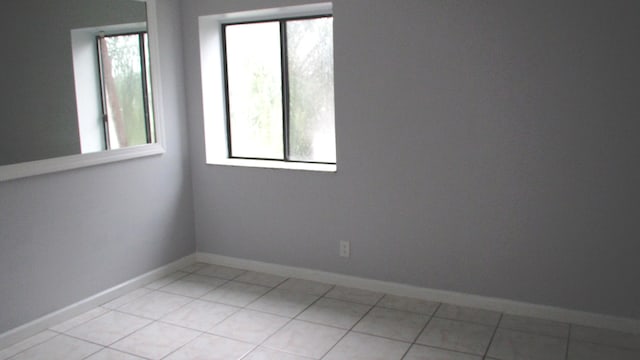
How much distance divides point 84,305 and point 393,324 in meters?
1.87

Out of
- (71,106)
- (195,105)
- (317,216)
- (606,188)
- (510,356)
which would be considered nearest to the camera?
(510,356)

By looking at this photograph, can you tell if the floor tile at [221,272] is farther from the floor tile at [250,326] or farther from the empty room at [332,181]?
the floor tile at [250,326]

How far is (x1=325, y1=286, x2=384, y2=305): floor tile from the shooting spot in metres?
3.30

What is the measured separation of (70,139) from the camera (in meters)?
3.05

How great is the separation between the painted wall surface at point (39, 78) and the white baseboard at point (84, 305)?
0.91 metres

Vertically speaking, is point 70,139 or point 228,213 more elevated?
point 70,139

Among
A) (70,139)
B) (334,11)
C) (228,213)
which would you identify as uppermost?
(334,11)

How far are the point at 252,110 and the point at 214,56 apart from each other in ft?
1.60

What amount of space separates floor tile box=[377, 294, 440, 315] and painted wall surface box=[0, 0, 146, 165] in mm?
2067

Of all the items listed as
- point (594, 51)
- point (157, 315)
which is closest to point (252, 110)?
point (157, 315)

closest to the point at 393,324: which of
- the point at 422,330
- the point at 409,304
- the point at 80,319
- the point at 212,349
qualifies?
the point at 422,330

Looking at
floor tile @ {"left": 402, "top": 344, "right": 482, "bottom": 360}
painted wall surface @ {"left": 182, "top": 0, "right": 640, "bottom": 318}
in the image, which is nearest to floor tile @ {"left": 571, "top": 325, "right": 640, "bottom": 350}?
painted wall surface @ {"left": 182, "top": 0, "right": 640, "bottom": 318}

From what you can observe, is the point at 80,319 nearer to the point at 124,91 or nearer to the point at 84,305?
the point at 84,305

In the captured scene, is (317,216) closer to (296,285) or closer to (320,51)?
(296,285)
